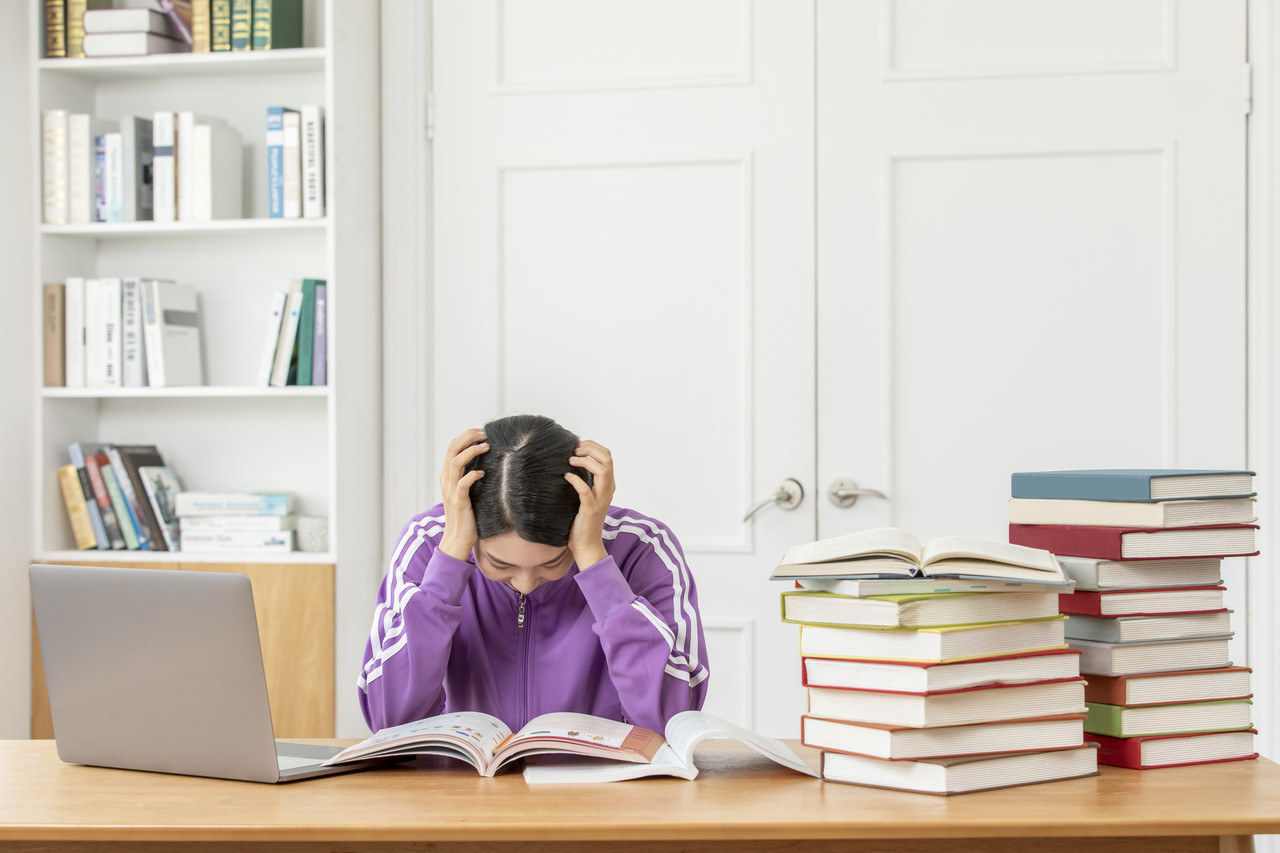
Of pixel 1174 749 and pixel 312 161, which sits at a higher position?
pixel 312 161

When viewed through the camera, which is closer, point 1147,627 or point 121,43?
point 1147,627

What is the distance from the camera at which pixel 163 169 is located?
99.8 inches

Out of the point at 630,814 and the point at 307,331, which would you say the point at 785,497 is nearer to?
the point at 307,331

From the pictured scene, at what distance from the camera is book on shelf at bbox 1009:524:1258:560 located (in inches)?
48.5

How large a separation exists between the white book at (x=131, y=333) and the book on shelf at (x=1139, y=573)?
86.5 inches

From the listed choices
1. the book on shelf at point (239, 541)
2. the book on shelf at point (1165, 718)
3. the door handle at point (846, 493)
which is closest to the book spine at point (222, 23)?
the book on shelf at point (239, 541)

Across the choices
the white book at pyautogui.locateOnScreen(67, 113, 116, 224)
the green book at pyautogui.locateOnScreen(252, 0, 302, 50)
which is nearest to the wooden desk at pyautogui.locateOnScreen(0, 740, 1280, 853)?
the white book at pyautogui.locateOnScreen(67, 113, 116, 224)

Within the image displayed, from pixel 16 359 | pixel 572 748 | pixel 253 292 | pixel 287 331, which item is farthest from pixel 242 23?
pixel 572 748

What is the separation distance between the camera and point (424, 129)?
261 cm

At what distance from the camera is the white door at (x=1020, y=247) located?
7.82 feet

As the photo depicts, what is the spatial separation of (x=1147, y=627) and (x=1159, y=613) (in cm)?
2

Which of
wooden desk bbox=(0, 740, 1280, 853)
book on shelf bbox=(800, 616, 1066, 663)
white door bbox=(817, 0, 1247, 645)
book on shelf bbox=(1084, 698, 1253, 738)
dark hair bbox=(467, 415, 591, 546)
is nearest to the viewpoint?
wooden desk bbox=(0, 740, 1280, 853)

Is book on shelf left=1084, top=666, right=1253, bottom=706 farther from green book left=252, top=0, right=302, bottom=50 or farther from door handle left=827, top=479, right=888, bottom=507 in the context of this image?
green book left=252, top=0, right=302, bottom=50

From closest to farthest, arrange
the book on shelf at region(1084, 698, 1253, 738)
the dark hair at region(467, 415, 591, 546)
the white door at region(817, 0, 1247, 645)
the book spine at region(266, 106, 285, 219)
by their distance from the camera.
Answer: the book on shelf at region(1084, 698, 1253, 738), the dark hair at region(467, 415, 591, 546), the white door at region(817, 0, 1247, 645), the book spine at region(266, 106, 285, 219)
